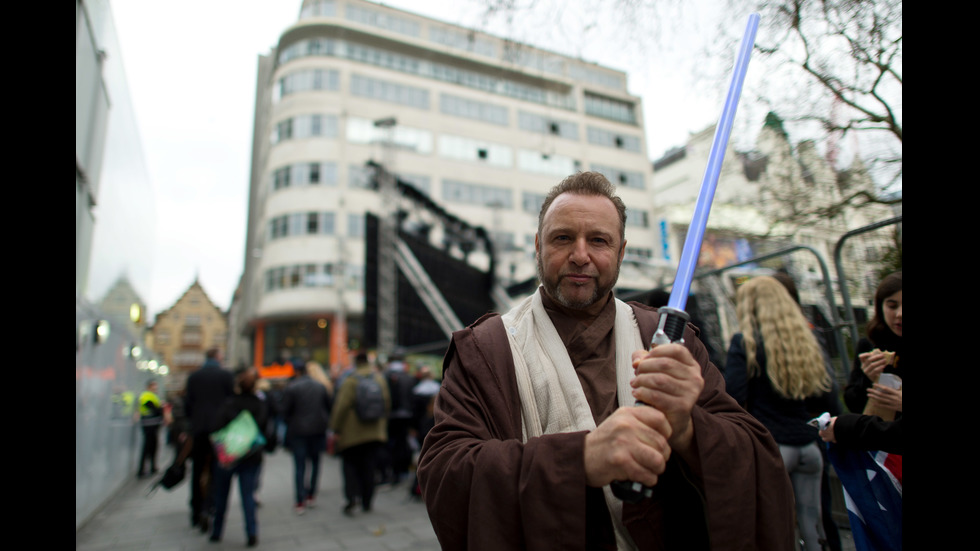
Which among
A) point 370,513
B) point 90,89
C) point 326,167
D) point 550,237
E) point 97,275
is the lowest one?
point 370,513

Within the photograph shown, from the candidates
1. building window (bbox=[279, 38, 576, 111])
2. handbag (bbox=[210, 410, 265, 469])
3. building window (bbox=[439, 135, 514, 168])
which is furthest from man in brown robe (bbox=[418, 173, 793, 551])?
building window (bbox=[439, 135, 514, 168])

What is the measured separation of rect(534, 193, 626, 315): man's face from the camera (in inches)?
53.6

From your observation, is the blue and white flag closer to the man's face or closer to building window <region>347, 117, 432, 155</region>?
the man's face

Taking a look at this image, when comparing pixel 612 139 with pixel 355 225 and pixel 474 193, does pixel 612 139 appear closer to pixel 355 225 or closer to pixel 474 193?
pixel 474 193

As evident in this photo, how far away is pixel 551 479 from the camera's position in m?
1.01

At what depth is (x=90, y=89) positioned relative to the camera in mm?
5953

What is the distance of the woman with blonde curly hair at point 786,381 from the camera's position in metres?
2.82

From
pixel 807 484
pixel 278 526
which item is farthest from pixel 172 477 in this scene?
pixel 807 484

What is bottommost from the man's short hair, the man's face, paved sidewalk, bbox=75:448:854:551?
paved sidewalk, bbox=75:448:854:551

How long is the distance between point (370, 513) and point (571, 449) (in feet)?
20.6

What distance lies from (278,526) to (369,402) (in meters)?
1.67

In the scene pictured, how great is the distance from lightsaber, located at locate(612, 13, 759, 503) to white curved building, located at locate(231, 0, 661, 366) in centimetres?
2806
